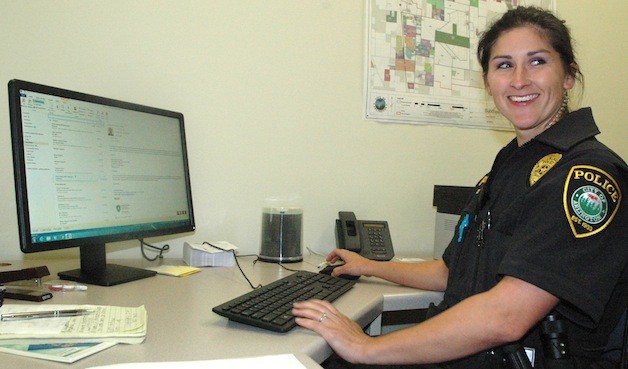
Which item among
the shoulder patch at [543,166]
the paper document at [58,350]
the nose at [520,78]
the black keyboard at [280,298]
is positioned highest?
the nose at [520,78]

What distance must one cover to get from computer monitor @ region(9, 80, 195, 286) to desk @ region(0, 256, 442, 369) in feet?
0.37

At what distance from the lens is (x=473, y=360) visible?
106cm

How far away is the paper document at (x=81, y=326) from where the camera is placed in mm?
771

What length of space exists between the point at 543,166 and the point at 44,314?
1011 millimetres

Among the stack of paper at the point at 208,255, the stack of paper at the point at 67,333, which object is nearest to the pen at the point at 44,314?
the stack of paper at the point at 67,333

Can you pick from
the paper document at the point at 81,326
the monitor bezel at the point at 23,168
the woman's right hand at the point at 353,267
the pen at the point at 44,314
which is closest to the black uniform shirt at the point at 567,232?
the woman's right hand at the point at 353,267

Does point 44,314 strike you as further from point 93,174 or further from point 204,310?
point 93,174

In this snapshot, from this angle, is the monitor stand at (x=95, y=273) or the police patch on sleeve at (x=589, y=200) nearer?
the police patch on sleeve at (x=589, y=200)

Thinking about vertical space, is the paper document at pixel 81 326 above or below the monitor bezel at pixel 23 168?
below

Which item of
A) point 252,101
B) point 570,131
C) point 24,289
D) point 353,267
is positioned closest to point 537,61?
point 570,131

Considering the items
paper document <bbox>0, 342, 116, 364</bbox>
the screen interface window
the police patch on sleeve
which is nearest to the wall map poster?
the screen interface window

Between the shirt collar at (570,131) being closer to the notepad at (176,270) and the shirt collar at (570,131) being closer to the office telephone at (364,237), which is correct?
the office telephone at (364,237)

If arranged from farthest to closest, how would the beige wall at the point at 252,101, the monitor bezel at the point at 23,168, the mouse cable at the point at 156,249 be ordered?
the mouse cable at the point at 156,249, the beige wall at the point at 252,101, the monitor bezel at the point at 23,168

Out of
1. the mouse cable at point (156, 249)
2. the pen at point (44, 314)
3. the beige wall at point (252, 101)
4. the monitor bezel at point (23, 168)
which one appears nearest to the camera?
the pen at point (44, 314)
